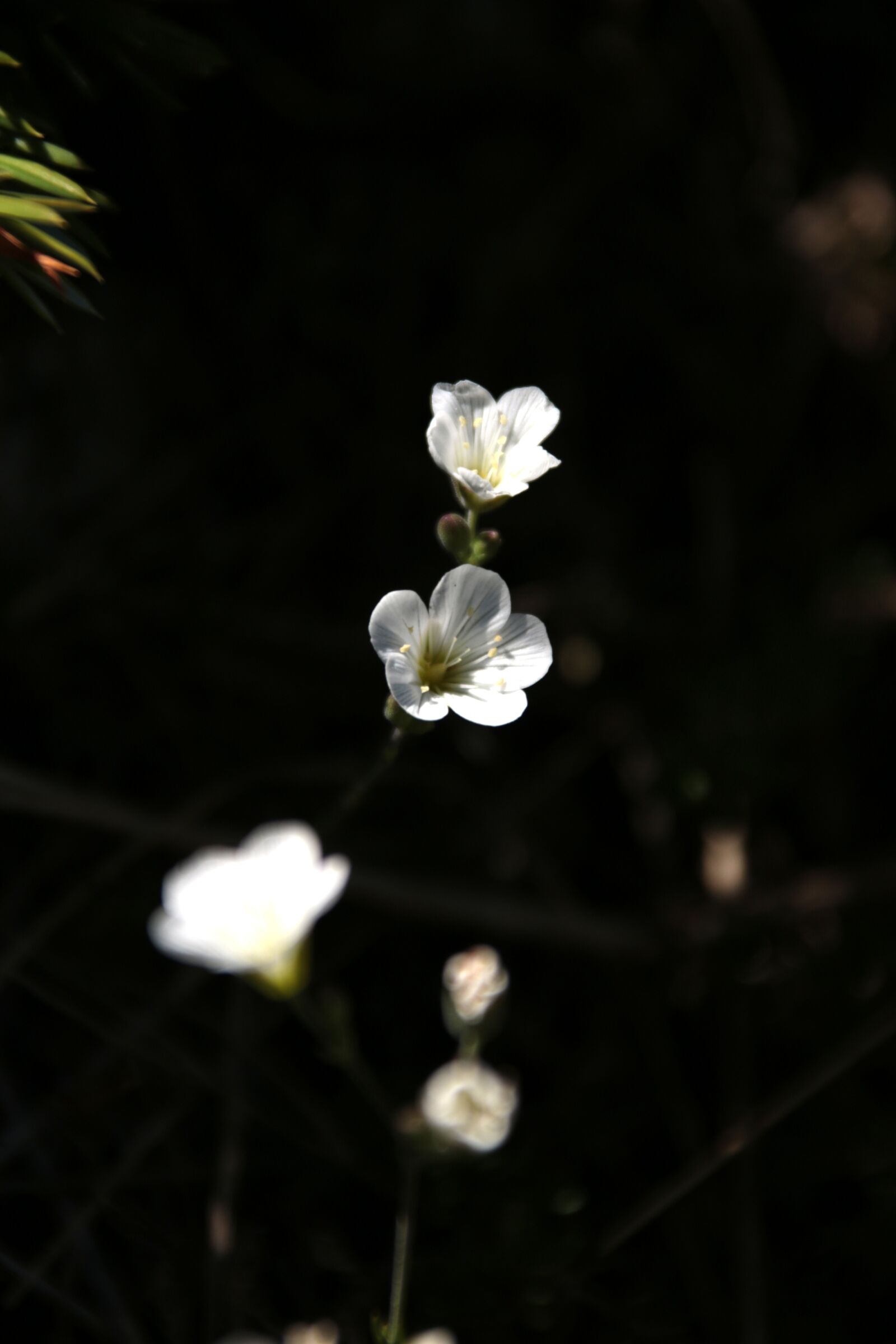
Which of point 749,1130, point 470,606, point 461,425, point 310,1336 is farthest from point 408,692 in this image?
point 749,1130

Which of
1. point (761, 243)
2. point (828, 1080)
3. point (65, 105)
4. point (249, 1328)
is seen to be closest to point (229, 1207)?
point (249, 1328)

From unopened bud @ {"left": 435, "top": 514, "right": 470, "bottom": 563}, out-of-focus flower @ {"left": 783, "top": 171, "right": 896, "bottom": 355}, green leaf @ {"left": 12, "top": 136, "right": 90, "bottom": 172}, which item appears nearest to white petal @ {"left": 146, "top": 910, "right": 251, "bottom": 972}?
unopened bud @ {"left": 435, "top": 514, "right": 470, "bottom": 563}

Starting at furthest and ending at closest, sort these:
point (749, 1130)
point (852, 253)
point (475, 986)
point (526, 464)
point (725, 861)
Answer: point (852, 253), point (725, 861), point (749, 1130), point (475, 986), point (526, 464)

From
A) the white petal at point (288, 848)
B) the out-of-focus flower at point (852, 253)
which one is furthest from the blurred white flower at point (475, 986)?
the out-of-focus flower at point (852, 253)

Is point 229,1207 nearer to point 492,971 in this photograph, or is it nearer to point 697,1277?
point 492,971

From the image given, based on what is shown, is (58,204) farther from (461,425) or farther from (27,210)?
(461,425)
